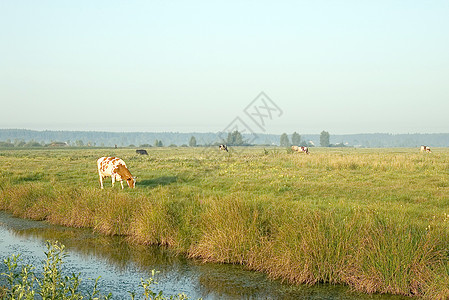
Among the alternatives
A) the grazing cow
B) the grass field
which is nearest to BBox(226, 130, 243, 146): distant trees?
the grazing cow

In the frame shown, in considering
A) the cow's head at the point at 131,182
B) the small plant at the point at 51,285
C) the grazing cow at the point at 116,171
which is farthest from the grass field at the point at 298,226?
the small plant at the point at 51,285

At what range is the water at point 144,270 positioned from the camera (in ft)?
32.5

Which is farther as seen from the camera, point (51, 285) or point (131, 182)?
point (131, 182)

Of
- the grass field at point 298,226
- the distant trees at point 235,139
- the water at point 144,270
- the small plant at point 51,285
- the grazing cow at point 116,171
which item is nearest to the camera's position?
the small plant at point 51,285

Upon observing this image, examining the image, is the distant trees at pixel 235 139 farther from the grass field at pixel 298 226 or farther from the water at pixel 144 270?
the water at pixel 144 270

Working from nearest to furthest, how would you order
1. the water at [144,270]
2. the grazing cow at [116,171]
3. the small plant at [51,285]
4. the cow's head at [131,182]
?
the small plant at [51,285] < the water at [144,270] < the cow's head at [131,182] < the grazing cow at [116,171]

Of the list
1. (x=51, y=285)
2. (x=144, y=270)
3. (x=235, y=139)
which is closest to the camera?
(x=51, y=285)

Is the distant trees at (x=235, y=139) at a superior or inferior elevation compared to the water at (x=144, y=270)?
superior

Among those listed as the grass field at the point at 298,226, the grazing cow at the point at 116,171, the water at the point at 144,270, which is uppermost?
the grazing cow at the point at 116,171

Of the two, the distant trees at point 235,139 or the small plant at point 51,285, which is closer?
the small plant at point 51,285

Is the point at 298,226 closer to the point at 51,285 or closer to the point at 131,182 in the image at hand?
the point at 51,285

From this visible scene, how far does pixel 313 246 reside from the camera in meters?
10.1

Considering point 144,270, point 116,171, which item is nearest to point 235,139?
point 116,171

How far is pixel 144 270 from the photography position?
11555 millimetres
